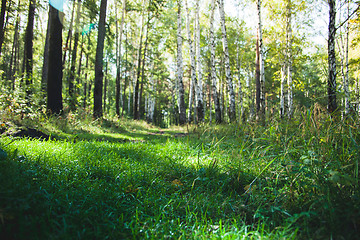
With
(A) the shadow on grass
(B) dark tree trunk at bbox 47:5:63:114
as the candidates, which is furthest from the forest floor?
(B) dark tree trunk at bbox 47:5:63:114

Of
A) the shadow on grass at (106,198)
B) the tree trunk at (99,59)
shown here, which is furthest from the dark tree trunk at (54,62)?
the shadow on grass at (106,198)

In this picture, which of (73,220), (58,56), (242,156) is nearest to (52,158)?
(73,220)

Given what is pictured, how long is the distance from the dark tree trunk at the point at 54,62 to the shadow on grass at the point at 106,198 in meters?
5.10

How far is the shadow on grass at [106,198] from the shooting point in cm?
128

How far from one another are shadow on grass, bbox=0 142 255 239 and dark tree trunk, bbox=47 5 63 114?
5.10m

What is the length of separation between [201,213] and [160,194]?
22.6 inches

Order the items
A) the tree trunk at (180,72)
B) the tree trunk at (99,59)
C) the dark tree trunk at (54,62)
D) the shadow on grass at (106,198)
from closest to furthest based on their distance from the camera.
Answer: the shadow on grass at (106,198), the dark tree trunk at (54,62), the tree trunk at (99,59), the tree trunk at (180,72)

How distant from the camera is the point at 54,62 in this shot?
23.4ft

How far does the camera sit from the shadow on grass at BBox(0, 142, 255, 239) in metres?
1.28

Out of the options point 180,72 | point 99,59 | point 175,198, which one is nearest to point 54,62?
point 99,59

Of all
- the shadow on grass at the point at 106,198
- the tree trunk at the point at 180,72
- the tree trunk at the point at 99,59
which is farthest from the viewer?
the tree trunk at the point at 180,72

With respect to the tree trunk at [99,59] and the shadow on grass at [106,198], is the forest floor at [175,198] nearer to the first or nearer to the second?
the shadow on grass at [106,198]

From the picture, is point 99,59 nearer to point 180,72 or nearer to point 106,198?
point 180,72

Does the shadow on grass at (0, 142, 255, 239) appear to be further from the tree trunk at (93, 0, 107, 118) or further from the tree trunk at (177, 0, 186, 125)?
the tree trunk at (177, 0, 186, 125)
